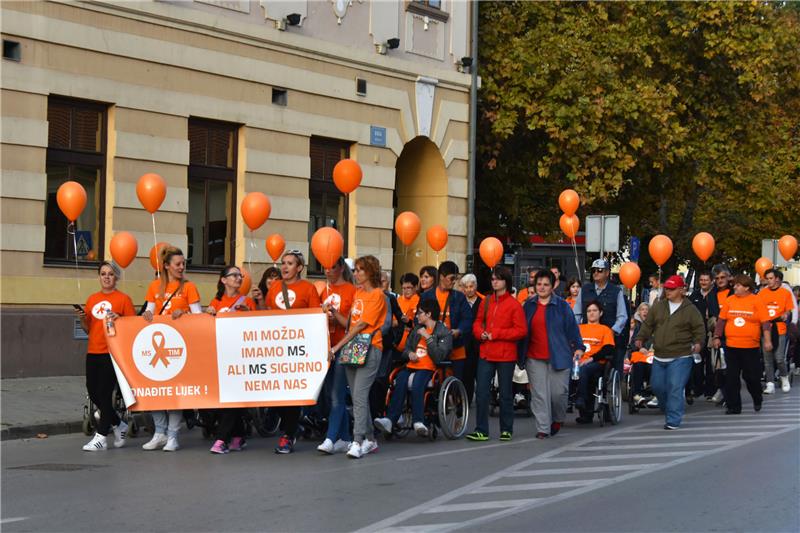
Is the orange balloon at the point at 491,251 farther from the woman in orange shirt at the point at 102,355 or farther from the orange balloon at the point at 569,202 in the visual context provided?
the woman in orange shirt at the point at 102,355

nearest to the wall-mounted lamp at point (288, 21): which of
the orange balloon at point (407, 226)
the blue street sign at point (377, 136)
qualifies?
the blue street sign at point (377, 136)

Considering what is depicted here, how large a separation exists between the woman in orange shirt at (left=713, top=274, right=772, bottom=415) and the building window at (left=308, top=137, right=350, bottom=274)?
812 centimetres

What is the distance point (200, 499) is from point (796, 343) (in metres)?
19.8

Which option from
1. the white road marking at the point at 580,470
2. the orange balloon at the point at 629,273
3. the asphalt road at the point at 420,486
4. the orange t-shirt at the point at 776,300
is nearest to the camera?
the asphalt road at the point at 420,486

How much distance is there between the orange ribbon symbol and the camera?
13.3 meters

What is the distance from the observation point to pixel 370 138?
81.3 feet

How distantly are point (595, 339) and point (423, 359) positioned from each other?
3.24 m

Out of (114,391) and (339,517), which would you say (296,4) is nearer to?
(114,391)

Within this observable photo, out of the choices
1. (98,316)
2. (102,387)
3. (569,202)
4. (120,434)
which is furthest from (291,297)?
(569,202)

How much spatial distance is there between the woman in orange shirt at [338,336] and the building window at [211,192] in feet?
27.9

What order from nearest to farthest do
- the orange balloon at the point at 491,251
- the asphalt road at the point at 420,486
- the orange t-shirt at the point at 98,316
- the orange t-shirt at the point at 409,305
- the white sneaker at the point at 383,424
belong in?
the asphalt road at the point at 420,486 → the orange t-shirt at the point at 98,316 → the white sneaker at the point at 383,424 → the orange t-shirt at the point at 409,305 → the orange balloon at the point at 491,251

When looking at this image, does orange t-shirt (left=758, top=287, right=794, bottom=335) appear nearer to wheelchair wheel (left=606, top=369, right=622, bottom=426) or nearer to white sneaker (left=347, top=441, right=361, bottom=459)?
wheelchair wheel (left=606, top=369, right=622, bottom=426)

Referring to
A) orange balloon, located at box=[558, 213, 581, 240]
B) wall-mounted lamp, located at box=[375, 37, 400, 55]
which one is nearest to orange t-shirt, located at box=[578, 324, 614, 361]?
orange balloon, located at box=[558, 213, 581, 240]

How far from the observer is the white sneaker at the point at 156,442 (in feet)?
42.9
